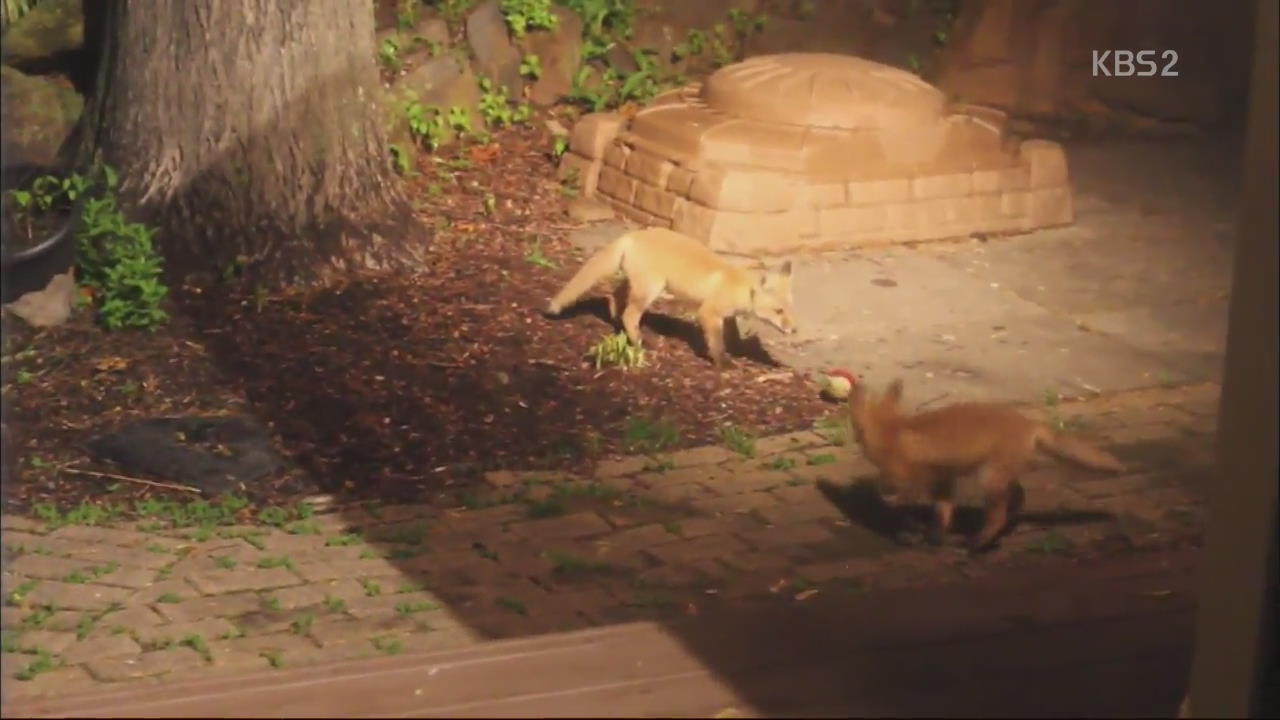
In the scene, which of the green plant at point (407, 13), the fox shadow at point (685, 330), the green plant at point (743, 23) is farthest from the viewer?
the green plant at point (743, 23)

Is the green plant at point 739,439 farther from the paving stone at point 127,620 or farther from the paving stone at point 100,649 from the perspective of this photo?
the paving stone at point 100,649

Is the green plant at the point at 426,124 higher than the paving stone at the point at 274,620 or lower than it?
higher

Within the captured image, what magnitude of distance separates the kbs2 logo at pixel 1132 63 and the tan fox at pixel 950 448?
18.3 feet

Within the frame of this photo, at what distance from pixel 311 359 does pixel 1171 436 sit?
2994 millimetres

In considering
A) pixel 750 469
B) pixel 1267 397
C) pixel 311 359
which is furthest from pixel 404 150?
pixel 1267 397

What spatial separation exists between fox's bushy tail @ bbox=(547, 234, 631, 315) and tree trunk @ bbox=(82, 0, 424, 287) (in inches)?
38.2

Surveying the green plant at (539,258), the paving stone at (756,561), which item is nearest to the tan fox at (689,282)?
the green plant at (539,258)

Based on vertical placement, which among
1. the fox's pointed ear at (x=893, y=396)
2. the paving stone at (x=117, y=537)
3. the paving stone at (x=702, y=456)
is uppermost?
the fox's pointed ear at (x=893, y=396)

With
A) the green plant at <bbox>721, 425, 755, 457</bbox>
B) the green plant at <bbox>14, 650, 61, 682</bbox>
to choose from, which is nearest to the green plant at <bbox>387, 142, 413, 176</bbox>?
the green plant at <bbox>721, 425, 755, 457</bbox>

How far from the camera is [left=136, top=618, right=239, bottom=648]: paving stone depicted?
4.18 meters

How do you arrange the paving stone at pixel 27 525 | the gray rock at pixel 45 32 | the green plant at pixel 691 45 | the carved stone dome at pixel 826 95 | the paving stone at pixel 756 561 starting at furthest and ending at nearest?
the green plant at pixel 691 45 < the carved stone dome at pixel 826 95 < the paving stone at pixel 27 525 < the paving stone at pixel 756 561 < the gray rock at pixel 45 32

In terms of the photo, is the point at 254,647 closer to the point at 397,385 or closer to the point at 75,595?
the point at 75,595

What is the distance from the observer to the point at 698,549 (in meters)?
4.79

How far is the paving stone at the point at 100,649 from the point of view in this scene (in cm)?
409
